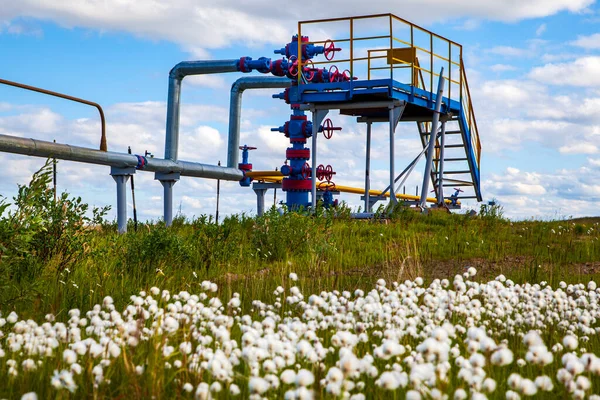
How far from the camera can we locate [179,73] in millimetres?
21484

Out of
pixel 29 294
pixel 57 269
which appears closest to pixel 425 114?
pixel 57 269

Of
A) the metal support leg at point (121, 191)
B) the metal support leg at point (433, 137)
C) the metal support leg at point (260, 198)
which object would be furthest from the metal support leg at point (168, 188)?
the metal support leg at point (433, 137)

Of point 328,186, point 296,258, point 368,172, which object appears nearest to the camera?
point 296,258

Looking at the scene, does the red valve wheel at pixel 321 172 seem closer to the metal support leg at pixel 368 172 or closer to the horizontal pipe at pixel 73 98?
the metal support leg at pixel 368 172

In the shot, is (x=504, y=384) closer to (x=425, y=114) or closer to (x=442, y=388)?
(x=442, y=388)

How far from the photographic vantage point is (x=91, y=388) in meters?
4.32

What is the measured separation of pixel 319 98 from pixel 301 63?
1575mm

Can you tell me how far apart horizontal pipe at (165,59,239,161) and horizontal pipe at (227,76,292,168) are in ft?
5.77

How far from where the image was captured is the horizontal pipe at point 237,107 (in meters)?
23.1

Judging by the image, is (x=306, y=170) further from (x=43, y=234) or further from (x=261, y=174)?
(x=43, y=234)

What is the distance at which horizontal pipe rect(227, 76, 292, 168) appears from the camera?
23109mm

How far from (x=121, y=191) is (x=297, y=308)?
11581 mm

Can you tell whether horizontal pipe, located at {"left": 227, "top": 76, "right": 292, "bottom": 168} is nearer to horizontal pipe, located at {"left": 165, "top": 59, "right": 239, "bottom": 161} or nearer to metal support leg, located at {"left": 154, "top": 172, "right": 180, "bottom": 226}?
horizontal pipe, located at {"left": 165, "top": 59, "right": 239, "bottom": 161}

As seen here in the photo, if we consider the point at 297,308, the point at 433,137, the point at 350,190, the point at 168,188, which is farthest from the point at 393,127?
Result: the point at 297,308
